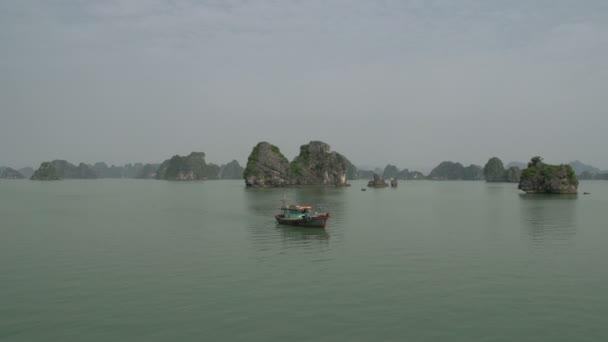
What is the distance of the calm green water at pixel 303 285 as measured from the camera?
20125 millimetres

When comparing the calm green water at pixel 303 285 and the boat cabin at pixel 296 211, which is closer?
the calm green water at pixel 303 285

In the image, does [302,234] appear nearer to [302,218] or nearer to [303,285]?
[302,218]

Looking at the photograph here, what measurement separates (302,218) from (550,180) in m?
113

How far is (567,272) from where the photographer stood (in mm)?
31125

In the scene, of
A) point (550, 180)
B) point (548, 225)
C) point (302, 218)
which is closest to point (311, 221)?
point (302, 218)

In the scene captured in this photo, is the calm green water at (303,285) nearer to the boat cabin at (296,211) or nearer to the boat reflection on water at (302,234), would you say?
the boat reflection on water at (302,234)

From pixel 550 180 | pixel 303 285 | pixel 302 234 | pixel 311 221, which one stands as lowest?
pixel 303 285

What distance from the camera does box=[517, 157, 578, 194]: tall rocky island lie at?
13750 cm

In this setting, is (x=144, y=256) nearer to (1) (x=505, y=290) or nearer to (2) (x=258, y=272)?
(2) (x=258, y=272)

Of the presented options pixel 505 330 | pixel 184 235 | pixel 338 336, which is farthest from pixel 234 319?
pixel 184 235

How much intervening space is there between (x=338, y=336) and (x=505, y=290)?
12.6 metres

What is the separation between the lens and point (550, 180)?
452 feet

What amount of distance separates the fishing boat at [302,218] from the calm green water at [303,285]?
277 centimetres

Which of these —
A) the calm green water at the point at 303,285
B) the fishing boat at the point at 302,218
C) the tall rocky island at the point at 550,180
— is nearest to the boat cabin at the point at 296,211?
the fishing boat at the point at 302,218
